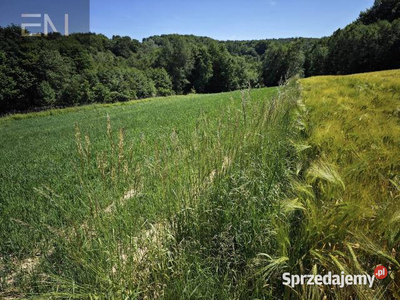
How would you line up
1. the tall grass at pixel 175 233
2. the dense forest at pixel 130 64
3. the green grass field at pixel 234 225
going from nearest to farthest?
Answer: the green grass field at pixel 234 225 < the tall grass at pixel 175 233 < the dense forest at pixel 130 64

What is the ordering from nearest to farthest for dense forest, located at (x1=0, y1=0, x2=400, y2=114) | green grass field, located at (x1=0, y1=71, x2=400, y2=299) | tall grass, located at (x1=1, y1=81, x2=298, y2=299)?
green grass field, located at (x1=0, y1=71, x2=400, y2=299) < tall grass, located at (x1=1, y1=81, x2=298, y2=299) < dense forest, located at (x1=0, y1=0, x2=400, y2=114)

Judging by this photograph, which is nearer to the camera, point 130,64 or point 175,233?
point 175,233

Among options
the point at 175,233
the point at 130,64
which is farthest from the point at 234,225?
the point at 130,64

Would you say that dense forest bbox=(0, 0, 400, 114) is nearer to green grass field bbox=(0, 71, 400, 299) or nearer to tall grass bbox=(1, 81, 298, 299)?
green grass field bbox=(0, 71, 400, 299)

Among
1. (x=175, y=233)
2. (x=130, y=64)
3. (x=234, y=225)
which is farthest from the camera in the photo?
(x=130, y=64)

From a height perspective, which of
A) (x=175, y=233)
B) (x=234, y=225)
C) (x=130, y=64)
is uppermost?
(x=130, y=64)

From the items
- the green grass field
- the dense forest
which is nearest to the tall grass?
the green grass field

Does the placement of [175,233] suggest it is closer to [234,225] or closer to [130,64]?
[234,225]

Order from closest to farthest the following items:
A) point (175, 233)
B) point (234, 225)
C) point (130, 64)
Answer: point (234, 225), point (175, 233), point (130, 64)

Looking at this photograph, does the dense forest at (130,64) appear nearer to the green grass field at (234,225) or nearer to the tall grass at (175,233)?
the green grass field at (234,225)

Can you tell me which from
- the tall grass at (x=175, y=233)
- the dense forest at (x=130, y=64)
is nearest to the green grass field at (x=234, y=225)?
the tall grass at (x=175, y=233)

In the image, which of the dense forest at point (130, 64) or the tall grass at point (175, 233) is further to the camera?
the dense forest at point (130, 64)

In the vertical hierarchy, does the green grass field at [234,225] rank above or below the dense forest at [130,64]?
below

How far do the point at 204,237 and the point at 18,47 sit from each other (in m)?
63.5
